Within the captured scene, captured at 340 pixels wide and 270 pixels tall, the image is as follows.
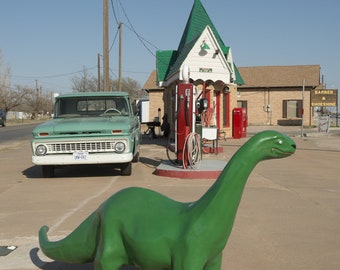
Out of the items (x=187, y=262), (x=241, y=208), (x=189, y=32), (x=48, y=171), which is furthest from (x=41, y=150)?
(x=189, y=32)

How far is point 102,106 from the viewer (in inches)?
402

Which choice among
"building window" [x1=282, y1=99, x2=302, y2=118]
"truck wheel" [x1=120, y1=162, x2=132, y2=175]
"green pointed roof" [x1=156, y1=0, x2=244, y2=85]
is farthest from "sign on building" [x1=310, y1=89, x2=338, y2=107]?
"truck wheel" [x1=120, y1=162, x2=132, y2=175]

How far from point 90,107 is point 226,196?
309 inches

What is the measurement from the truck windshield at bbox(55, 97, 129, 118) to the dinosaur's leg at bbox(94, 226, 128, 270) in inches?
288

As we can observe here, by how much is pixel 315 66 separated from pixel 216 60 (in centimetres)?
3048

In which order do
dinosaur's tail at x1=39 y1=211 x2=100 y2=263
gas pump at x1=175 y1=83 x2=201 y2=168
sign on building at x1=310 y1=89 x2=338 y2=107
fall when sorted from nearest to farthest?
dinosaur's tail at x1=39 y1=211 x2=100 y2=263, gas pump at x1=175 y1=83 x2=201 y2=168, sign on building at x1=310 y1=89 x2=338 y2=107

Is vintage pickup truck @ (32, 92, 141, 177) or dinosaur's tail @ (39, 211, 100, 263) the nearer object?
dinosaur's tail @ (39, 211, 100, 263)

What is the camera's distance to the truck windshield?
1012 cm

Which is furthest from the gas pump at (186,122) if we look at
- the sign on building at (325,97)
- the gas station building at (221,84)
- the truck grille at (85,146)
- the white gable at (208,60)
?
the sign on building at (325,97)

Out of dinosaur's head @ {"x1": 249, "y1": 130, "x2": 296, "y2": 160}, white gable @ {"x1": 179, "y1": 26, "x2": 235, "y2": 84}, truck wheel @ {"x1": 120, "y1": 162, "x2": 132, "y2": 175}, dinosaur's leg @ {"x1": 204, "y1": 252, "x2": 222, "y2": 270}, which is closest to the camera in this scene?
dinosaur's head @ {"x1": 249, "y1": 130, "x2": 296, "y2": 160}

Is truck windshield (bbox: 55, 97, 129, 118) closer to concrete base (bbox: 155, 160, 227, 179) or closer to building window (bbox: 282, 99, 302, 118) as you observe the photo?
concrete base (bbox: 155, 160, 227, 179)

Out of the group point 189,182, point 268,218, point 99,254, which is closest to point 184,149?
point 189,182

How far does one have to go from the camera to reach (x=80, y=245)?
3.21 m

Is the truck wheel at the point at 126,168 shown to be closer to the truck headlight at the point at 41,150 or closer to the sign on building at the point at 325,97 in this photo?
the truck headlight at the point at 41,150
